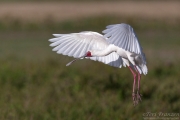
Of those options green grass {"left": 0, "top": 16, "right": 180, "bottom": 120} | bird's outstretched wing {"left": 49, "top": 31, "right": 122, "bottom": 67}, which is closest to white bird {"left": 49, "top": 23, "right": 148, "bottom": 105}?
bird's outstretched wing {"left": 49, "top": 31, "right": 122, "bottom": 67}

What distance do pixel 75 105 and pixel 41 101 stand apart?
0.61 m

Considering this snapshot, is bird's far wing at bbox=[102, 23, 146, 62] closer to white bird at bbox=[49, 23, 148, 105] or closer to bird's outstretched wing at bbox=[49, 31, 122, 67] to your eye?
white bird at bbox=[49, 23, 148, 105]

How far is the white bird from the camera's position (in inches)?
Answer: 299

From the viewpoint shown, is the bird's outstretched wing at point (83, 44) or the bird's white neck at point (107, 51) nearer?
the bird's white neck at point (107, 51)

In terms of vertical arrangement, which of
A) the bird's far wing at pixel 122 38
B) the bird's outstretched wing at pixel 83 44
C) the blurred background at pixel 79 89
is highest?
the bird's far wing at pixel 122 38

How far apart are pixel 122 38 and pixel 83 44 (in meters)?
1.21

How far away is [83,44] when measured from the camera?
28.5ft

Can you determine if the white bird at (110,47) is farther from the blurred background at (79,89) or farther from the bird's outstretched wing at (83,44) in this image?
the blurred background at (79,89)

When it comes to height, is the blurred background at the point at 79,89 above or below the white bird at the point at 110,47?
below

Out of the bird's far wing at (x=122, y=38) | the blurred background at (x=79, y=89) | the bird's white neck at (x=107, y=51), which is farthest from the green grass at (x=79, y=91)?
the bird's far wing at (x=122, y=38)

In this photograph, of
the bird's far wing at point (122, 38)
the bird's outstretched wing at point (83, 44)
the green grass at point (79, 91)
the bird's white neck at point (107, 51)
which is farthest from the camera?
the green grass at point (79, 91)

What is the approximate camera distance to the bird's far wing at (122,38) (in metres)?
7.53

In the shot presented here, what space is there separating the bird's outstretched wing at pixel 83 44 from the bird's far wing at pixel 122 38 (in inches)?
35.1

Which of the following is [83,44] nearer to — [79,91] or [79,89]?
[79,91]
